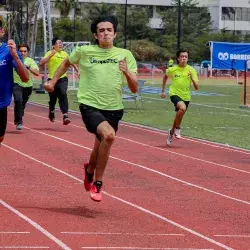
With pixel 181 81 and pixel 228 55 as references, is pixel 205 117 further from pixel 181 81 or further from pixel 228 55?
pixel 228 55

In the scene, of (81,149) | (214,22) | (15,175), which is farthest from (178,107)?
(214,22)

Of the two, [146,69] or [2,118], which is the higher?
[2,118]

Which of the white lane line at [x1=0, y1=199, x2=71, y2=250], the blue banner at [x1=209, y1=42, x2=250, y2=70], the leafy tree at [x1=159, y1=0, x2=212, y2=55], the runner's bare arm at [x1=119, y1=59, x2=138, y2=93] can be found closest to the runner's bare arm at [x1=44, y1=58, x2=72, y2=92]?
the runner's bare arm at [x1=119, y1=59, x2=138, y2=93]

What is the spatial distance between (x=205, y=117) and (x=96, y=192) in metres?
18.1

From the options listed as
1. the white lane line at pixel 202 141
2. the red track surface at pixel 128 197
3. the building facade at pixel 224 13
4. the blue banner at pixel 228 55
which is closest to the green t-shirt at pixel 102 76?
the red track surface at pixel 128 197

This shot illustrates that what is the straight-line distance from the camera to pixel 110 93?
10.7 meters

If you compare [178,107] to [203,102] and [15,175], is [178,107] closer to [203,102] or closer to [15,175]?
[15,175]

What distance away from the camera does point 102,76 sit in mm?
10625

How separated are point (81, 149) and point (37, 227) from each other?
8.49m

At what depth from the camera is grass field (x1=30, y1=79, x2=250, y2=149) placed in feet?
72.3

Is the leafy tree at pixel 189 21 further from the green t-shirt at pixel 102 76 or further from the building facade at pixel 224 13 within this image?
the green t-shirt at pixel 102 76

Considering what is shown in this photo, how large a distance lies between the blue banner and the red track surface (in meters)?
32.9

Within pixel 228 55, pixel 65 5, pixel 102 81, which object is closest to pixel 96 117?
pixel 102 81

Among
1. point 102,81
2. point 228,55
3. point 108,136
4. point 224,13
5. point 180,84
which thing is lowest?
point 228,55
